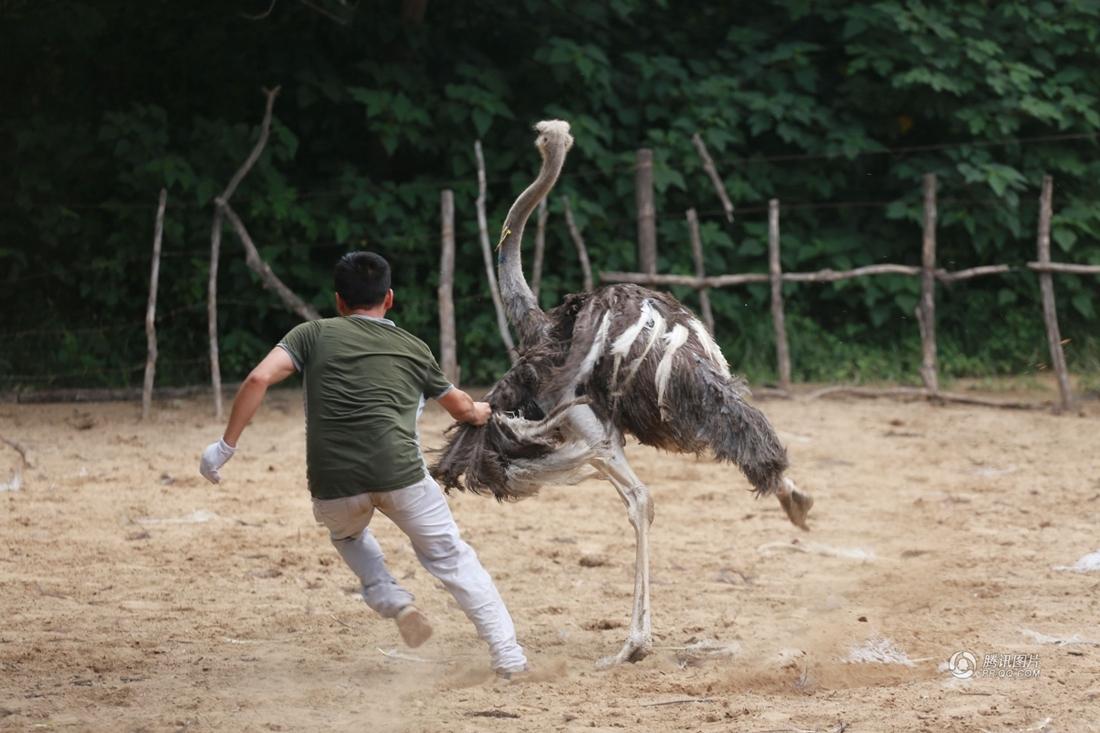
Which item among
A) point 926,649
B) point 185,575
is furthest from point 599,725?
point 185,575

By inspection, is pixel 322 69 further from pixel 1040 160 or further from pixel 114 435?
pixel 1040 160

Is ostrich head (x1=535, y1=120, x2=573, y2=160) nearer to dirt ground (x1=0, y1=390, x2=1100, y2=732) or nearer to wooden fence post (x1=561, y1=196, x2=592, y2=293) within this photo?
dirt ground (x1=0, y1=390, x2=1100, y2=732)

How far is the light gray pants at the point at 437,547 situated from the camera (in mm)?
4352

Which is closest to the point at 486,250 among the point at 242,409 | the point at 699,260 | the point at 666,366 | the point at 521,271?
the point at 699,260

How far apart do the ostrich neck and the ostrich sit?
0.07 meters

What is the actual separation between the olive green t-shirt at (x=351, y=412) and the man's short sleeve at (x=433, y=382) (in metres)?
0.12

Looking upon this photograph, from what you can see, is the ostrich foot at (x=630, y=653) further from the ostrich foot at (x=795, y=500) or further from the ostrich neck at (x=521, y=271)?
the ostrich neck at (x=521, y=271)

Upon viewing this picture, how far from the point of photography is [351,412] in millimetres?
4312

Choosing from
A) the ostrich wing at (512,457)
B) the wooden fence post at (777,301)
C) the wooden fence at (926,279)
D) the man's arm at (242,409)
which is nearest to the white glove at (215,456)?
the man's arm at (242,409)

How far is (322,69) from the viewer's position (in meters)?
11.1

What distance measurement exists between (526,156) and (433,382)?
6.97 meters

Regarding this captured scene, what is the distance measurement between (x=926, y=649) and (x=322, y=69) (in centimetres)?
771

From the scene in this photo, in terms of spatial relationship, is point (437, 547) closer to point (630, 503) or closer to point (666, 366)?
point (630, 503)

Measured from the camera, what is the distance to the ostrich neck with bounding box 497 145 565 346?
530 centimetres
